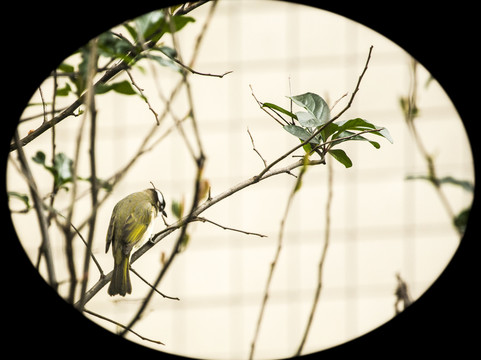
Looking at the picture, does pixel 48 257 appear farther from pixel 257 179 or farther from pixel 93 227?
pixel 257 179

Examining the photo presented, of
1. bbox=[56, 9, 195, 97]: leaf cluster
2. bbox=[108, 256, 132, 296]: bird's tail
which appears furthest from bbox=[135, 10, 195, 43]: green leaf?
bbox=[108, 256, 132, 296]: bird's tail

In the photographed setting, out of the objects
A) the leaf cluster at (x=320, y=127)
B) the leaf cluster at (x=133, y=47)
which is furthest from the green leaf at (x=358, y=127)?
the leaf cluster at (x=133, y=47)

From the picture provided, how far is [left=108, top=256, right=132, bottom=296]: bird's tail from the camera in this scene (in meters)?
1.02

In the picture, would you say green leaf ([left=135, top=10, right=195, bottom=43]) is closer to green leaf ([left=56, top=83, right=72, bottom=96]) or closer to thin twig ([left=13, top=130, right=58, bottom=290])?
green leaf ([left=56, top=83, right=72, bottom=96])

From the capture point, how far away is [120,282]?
3.45 feet

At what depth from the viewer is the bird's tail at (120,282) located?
1.02 m

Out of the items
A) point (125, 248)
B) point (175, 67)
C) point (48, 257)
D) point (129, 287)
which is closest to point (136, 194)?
point (125, 248)

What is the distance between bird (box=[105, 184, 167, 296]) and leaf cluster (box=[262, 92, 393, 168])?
48cm

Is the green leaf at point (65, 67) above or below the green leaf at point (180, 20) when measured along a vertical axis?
below

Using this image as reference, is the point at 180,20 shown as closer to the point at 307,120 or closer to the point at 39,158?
the point at 307,120

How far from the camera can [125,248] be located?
50.4 inches

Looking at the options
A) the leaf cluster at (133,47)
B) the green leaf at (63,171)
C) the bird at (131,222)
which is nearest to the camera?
the leaf cluster at (133,47)

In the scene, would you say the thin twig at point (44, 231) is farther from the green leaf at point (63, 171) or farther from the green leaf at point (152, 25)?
the green leaf at point (63, 171)

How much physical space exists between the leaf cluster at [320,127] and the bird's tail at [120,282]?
44 cm
